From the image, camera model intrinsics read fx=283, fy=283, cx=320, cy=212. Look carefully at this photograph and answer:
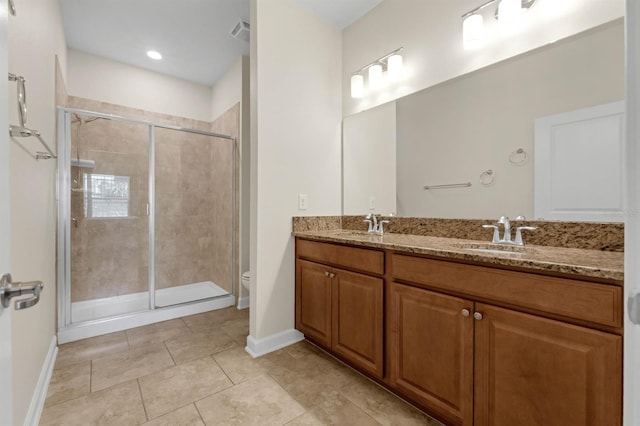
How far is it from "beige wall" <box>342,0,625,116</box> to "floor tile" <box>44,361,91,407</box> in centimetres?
267

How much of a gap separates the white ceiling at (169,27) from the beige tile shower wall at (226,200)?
2.06ft

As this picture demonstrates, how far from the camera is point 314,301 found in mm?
2047

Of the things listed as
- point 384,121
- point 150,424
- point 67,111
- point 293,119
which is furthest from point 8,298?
point 67,111

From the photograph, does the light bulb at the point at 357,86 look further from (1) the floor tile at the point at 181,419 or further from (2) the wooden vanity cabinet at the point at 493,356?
(1) the floor tile at the point at 181,419

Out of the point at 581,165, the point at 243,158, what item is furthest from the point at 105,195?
the point at 581,165

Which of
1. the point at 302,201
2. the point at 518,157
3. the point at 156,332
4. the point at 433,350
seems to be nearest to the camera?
the point at 433,350

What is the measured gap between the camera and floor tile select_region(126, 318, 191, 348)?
7.52 ft

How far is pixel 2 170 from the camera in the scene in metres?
0.55

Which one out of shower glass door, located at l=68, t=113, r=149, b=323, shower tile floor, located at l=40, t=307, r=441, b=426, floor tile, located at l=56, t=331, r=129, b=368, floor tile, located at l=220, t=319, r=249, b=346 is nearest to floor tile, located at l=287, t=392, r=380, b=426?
shower tile floor, located at l=40, t=307, r=441, b=426

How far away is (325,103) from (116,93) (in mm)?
2519

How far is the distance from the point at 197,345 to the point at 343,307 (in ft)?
4.05

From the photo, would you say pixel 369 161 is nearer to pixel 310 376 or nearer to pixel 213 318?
pixel 310 376

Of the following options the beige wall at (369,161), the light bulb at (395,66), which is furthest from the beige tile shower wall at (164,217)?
the light bulb at (395,66)

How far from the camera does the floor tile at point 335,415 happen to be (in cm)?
140
